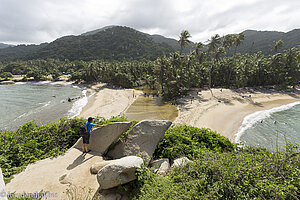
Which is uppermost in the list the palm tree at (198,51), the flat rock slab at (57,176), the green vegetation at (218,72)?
the palm tree at (198,51)

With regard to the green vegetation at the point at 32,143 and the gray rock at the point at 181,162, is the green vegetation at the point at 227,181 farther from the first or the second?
the green vegetation at the point at 32,143

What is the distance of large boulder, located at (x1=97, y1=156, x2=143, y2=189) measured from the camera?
15.5ft

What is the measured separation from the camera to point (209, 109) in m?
25.0

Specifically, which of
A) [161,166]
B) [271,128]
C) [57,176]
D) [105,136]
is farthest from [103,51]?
[161,166]

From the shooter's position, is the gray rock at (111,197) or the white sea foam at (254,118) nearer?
the gray rock at (111,197)

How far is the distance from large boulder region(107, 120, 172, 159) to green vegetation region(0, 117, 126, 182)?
9.56ft

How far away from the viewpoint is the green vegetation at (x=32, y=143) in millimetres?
6043

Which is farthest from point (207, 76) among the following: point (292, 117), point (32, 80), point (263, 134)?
point (32, 80)

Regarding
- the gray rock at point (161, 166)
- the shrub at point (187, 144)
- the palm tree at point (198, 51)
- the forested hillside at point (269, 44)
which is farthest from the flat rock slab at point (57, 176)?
the forested hillside at point (269, 44)

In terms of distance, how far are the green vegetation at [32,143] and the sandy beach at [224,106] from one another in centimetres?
1567

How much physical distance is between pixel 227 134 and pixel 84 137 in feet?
58.9

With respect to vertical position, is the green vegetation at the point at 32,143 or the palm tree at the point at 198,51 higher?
the palm tree at the point at 198,51

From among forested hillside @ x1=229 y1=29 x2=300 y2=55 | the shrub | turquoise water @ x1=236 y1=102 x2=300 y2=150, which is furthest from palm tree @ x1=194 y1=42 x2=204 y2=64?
forested hillside @ x1=229 y1=29 x2=300 y2=55

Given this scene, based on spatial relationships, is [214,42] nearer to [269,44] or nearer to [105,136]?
[105,136]
